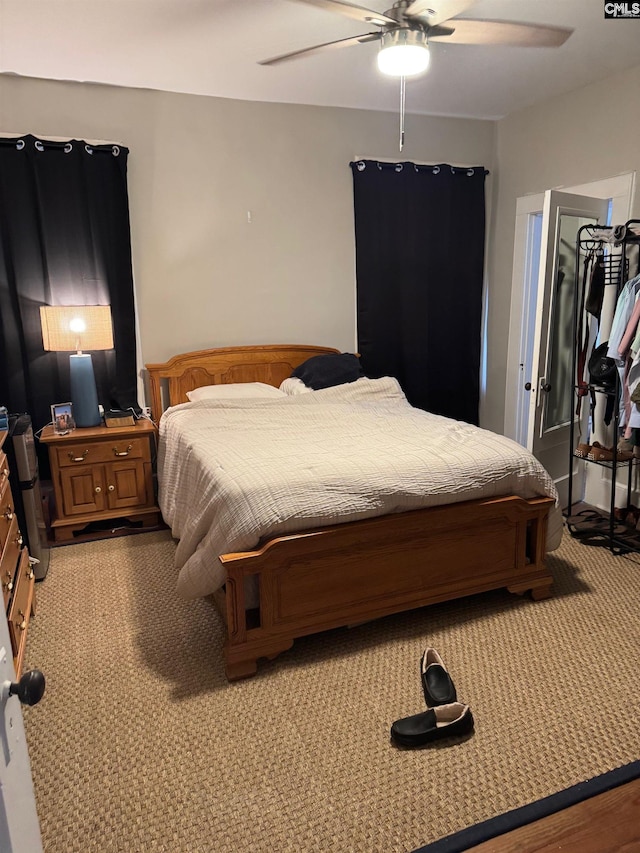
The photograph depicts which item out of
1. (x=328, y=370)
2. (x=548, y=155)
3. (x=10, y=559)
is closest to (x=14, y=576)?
(x=10, y=559)

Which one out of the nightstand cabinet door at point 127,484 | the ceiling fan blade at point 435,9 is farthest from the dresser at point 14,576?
the ceiling fan blade at point 435,9

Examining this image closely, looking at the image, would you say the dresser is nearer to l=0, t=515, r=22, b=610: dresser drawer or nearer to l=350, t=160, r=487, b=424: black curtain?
l=0, t=515, r=22, b=610: dresser drawer

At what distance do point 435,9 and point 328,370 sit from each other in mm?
2136

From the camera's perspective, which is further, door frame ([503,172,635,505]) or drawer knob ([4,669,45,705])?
door frame ([503,172,635,505])

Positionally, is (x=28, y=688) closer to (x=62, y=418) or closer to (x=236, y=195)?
(x=62, y=418)

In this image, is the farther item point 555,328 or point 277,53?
point 555,328


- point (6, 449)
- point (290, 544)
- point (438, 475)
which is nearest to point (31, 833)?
point (290, 544)

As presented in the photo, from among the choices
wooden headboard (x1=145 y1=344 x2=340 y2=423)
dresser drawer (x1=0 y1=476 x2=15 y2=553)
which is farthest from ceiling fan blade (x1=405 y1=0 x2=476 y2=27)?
dresser drawer (x1=0 y1=476 x2=15 y2=553)

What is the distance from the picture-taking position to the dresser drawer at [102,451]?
3291 millimetres

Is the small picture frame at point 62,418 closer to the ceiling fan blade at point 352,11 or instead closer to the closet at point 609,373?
the ceiling fan blade at point 352,11

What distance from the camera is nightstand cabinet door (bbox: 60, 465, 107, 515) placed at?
10.9ft

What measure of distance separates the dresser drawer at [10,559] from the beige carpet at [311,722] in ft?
1.00

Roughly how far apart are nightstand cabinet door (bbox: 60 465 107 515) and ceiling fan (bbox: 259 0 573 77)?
93.6 inches

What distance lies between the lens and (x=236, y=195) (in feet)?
12.8
